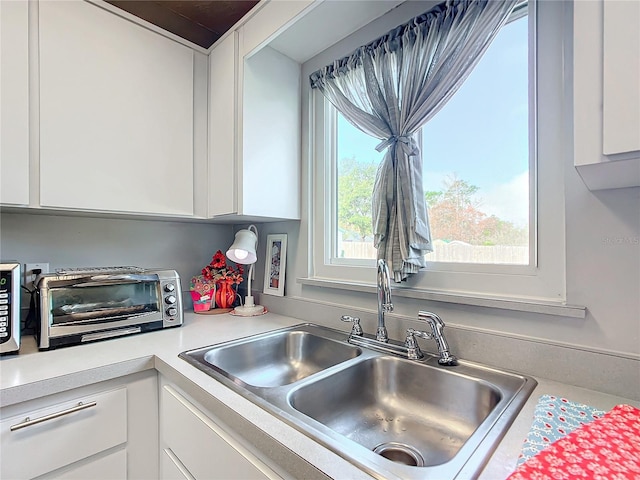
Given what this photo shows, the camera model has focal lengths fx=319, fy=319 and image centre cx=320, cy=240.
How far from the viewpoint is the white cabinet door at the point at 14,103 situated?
104cm

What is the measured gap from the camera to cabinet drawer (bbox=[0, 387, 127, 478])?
2.76 ft

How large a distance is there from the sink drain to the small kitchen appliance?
3.83 feet

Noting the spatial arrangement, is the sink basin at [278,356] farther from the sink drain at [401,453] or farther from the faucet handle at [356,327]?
the sink drain at [401,453]

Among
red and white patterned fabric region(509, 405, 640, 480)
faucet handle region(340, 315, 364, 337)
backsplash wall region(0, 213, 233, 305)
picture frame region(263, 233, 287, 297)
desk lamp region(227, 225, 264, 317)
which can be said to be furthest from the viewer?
picture frame region(263, 233, 287, 297)

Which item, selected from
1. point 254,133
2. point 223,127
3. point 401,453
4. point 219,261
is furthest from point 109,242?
point 401,453

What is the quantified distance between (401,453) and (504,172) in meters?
0.90

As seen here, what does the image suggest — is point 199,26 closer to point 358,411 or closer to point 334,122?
point 334,122

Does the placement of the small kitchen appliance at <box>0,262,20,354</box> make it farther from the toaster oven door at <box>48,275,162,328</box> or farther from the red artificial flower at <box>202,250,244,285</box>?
the red artificial flower at <box>202,250,244,285</box>

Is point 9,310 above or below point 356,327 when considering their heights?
above

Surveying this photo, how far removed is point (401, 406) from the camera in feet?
3.28

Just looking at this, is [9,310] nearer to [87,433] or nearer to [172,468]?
[87,433]

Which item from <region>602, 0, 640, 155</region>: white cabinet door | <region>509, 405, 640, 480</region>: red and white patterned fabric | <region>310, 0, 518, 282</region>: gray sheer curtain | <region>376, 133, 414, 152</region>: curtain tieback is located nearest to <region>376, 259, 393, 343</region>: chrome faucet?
<region>310, 0, 518, 282</region>: gray sheer curtain

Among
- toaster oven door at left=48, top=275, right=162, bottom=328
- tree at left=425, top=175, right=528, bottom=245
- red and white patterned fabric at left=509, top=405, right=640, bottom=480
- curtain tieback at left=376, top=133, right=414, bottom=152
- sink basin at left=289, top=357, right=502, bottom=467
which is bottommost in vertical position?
sink basin at left=289, top=357, right=502, bottom=467

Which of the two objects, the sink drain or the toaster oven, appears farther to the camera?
the toaster oven
